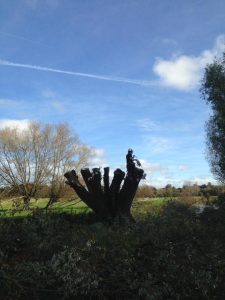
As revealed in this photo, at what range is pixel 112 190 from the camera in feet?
44.1

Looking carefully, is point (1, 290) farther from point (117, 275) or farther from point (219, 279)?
point (219, 279)

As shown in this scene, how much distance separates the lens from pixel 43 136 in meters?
46.8

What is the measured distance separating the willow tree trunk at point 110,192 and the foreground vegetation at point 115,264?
591cm

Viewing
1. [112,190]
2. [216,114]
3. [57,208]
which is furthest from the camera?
[216,114]

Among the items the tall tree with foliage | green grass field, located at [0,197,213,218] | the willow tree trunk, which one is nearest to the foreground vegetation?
green grass field, located at [0,197,213,218]

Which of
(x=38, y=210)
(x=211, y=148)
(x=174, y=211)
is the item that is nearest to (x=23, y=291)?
(x=38, y=210)

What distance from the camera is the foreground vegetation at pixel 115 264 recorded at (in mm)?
5203

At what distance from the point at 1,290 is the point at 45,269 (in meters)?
0.66

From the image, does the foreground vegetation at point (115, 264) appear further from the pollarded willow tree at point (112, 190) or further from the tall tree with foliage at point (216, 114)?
the tall tree with foliage at point (216, 114)

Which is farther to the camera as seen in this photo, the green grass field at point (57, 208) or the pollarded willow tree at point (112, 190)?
the pollarded willow tree at point (112, 190)

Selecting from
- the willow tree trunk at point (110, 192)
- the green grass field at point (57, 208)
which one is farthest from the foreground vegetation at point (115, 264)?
the willow tree trunk at point (110, 192)

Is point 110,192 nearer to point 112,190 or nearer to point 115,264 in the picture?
point 112,190

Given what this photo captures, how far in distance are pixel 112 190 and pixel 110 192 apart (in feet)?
0.44

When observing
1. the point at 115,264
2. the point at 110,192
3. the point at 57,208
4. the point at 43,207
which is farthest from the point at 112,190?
the point at 115,264
